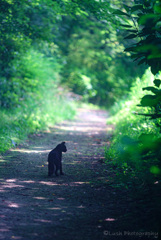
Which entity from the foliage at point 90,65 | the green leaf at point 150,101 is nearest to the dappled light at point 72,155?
the green leaf at point 150,101

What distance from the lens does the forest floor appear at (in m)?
3.34

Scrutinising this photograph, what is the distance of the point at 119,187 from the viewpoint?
4.94 m

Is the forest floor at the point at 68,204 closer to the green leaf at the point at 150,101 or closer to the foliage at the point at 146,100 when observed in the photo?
the foliage at the point at 146,100

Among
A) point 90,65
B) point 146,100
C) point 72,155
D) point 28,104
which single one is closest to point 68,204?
point 146,100

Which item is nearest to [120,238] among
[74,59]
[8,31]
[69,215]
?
[69,215]

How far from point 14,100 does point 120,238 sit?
29.1 ft

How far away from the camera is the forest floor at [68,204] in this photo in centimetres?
334

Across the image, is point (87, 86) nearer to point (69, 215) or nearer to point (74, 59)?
point (74, 59)

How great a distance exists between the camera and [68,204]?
13.9 feet

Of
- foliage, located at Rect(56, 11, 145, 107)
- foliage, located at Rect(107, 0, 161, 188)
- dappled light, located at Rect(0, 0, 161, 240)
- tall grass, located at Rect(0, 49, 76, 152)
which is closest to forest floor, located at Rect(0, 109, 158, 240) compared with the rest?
dappled light, located at Rect(0, 0, 161, 240)

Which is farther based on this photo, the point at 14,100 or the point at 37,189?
the point at 14,100

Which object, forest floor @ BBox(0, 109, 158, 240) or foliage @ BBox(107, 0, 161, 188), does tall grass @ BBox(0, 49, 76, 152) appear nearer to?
forest floor @ BBox(0, 109, 158, 240)

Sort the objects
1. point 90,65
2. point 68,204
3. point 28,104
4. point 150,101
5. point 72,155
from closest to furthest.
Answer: point 150,101, point 68,204, point 72,155, point 28,104, point 90,65

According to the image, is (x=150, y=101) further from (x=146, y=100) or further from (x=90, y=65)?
(x=90, y=65)
